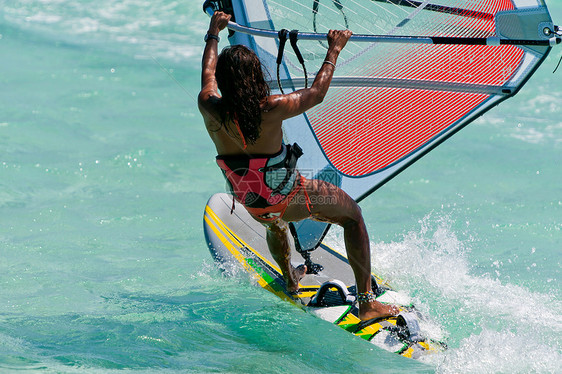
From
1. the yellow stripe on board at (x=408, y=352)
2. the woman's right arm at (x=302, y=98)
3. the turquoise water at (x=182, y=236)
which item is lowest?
the turquoise water at (x=182, y=236)

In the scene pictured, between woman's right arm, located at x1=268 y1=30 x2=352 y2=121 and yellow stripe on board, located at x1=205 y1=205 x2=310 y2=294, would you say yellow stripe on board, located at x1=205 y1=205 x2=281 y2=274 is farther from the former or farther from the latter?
woman's right arm, located at x1=268 y1=30 x2=352 y2=121

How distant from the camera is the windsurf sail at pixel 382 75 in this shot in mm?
4242

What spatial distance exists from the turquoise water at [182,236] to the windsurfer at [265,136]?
64 centimetres

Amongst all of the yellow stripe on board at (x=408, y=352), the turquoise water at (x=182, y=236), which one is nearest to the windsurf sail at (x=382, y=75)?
the turquoise water at (x=182, y=236)

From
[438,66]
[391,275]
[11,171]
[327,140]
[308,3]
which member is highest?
[308,3]

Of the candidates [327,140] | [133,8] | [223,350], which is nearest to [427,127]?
[327,140]

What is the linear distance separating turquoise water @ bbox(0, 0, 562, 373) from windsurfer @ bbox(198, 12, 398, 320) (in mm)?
644

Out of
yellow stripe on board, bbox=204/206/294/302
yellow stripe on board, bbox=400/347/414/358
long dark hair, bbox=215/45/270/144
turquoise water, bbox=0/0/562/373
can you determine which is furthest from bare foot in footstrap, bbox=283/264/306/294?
long dark hair, bbox=215/45/270/144

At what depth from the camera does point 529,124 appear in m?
9.35

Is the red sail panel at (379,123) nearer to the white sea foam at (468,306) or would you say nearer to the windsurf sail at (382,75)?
the windsurf sail at (382,75)

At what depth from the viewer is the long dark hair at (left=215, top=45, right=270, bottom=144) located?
137 inches

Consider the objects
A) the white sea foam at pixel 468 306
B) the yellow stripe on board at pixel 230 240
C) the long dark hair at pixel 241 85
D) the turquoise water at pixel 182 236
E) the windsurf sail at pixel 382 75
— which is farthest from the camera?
the yellow stripe on board at pixel 230 240

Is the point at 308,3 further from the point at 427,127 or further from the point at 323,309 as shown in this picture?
the point at 323,309

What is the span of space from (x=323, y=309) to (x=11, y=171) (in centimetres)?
470
